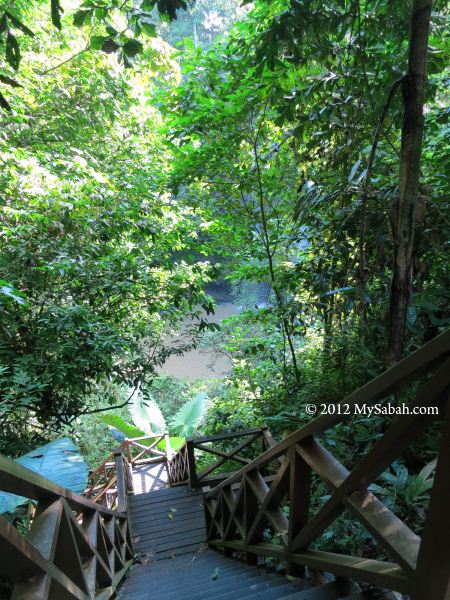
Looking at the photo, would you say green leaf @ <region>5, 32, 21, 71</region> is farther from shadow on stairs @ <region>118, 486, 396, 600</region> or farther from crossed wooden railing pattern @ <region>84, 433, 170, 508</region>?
crossed wooden railing pattern @ <region>84, 433, 170, 508</region>

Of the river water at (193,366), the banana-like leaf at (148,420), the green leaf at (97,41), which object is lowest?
the banana-like leaf at (148,420)

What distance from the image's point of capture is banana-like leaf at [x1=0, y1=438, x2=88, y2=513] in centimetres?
223

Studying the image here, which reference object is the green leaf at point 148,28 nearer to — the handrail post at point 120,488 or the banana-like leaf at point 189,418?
the handrail post at point 120,488

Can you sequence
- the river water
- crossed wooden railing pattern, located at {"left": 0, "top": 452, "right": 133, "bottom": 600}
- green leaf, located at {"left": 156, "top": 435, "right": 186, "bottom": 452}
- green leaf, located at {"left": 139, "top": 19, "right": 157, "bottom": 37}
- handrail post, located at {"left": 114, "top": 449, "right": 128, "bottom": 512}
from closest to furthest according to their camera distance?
crossed wooden railing pattern, located at {"left": 0, "top": 452, "right": 133, "bottom": 600}, green leaf, located at {"left": 139, "top": 19, "right": 157, "bottom": 37}, handrail post, located at {"left": 114, "top": 449, "right": 128, "bottom": 512}, green leaf, located at {"left": 156, "top": 435, "right": 186, "bottom": 452}, the river water

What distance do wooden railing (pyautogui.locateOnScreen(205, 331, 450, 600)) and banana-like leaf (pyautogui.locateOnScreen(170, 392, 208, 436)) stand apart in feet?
27.7

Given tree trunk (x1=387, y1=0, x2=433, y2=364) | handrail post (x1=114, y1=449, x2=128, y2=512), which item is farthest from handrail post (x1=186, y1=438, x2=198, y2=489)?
tree trunk (x1=387, y1=0, x2=433, y2=364)

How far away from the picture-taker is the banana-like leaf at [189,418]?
9.99 meters

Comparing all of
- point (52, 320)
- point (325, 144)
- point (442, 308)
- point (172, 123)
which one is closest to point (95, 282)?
point (52, 320)

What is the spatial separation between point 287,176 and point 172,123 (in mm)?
1497

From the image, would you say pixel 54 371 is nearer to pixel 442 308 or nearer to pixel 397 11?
pixel 442 308

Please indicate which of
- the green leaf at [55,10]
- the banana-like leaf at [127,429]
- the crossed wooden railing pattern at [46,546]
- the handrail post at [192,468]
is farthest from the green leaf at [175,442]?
the green leaf at [55,10]

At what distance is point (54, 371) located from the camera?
3475 millimetres

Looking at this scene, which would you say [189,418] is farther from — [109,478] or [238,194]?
[238,194]

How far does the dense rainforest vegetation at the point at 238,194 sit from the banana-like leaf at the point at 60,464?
740 millimetres
